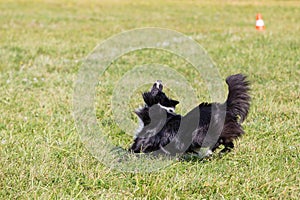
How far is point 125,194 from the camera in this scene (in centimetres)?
357

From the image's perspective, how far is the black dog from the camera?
13.7ft

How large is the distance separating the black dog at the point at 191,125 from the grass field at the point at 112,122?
198mm

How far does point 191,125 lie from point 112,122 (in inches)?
61.4

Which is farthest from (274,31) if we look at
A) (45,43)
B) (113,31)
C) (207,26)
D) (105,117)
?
(105,117)

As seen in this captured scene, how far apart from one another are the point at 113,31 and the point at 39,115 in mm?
7909

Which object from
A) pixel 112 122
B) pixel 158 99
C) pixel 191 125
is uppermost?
pixel 158 99

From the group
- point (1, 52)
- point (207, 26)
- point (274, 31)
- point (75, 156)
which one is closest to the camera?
point (75, 156)

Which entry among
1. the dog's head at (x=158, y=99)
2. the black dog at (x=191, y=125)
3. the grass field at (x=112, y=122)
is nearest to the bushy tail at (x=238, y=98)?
the black dog at (x=191, y=125)

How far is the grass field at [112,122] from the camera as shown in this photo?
368 cm

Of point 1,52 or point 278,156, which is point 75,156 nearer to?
point 278,156

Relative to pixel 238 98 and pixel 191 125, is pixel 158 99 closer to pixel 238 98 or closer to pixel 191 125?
pixel 191 125

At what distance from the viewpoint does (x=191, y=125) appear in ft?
13.9

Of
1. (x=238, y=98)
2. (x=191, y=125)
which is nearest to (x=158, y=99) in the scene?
(x=191, y=125)

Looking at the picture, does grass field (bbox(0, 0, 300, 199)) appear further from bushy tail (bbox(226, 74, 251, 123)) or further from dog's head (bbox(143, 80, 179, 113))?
dog's head (bbox(143, 80, 179, 113))
